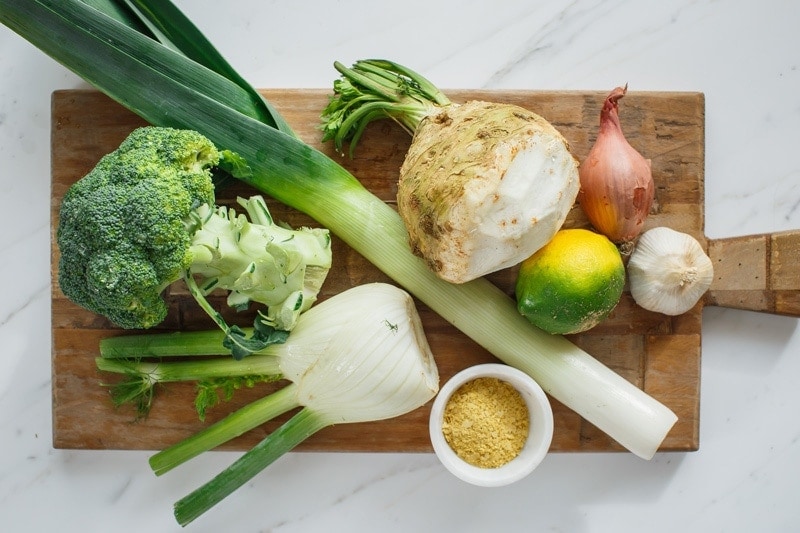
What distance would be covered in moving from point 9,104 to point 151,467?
0.84 metres

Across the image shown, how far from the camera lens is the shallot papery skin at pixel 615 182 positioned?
1.14 metres

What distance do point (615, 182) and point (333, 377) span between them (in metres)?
0.63

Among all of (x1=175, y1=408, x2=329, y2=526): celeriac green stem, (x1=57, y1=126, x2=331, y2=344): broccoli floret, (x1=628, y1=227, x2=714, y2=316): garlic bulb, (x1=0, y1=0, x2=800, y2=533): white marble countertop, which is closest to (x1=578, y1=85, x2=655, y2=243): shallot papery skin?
(x1=628, y1=227, x2=714, y2=316): garlic bulb

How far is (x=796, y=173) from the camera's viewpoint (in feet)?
4.44

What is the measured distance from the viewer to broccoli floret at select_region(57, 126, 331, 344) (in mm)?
1015

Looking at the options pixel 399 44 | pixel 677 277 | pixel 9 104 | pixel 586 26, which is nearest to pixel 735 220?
pixel 677 277

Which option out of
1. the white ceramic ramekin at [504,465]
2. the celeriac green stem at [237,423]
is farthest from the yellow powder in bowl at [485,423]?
the celeriac green stem at [237,423]

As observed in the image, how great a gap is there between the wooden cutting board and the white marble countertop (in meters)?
0.08

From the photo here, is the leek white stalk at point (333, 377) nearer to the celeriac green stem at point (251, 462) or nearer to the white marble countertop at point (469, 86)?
Answer: the celeriac green stem at point (251, 462)

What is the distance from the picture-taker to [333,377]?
1.15 m

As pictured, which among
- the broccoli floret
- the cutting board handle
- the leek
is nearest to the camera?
the broccoli floret

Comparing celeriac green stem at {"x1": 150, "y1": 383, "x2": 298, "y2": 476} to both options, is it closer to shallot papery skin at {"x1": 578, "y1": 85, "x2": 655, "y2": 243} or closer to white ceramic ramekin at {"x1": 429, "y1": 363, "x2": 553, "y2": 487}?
white ceramic ramekin at {"x1": 429, "y1": 363, "x2": 553, "y2": 487}

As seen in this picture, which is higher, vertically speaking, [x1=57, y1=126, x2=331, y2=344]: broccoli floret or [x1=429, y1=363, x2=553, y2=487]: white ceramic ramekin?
[x1=57, y1=126, x2=331, y2=344]: broccoli floret

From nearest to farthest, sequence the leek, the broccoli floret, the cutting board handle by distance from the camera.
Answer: the broccoli floret, the leek, the cutting board handle
